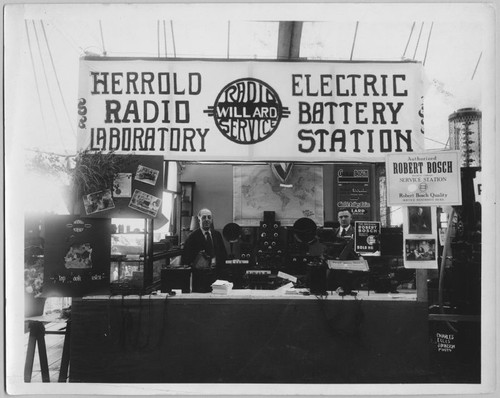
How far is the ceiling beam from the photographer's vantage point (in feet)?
11.4

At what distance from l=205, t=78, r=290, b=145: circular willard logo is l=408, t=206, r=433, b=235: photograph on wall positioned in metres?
1.40

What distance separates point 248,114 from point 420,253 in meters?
1.93

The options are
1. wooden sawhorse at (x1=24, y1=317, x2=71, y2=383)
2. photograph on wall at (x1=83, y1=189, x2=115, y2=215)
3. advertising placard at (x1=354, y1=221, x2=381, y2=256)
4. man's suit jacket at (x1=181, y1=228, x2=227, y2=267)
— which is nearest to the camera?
wooden sawhorse at (x1=24, y1=317, x2=71, y2=383)

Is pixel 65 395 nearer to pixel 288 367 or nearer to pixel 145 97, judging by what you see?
pixel 288 367

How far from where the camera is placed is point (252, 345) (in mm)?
3352

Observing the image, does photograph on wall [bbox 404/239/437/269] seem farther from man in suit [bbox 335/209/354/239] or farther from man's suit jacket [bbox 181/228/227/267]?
man's suit jacket [bbox 181/228/227/267]

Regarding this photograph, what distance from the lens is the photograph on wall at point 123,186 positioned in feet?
11.4

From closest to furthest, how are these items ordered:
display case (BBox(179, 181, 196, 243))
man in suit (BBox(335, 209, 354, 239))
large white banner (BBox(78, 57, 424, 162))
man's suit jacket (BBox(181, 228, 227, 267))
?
large white banner (BBox(78, 57, 424, 162)), man's suit jacket (BBox(181, 228, 227, 267)), man in suit (BBox(335, 209, 354, 239)), display case (BBox(179, 181, 196, 243))

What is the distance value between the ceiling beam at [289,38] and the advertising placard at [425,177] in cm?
146

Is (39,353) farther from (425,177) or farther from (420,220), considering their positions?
(425,177)

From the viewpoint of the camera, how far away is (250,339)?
336 cm

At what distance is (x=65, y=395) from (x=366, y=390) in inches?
99.8

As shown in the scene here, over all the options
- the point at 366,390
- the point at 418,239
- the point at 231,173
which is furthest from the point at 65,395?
the point at 231,173

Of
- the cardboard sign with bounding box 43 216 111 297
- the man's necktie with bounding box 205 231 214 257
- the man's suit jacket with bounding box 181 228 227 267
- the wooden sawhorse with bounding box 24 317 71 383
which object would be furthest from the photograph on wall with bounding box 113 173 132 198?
the man's necktie with bounding box 205 231 214 257
